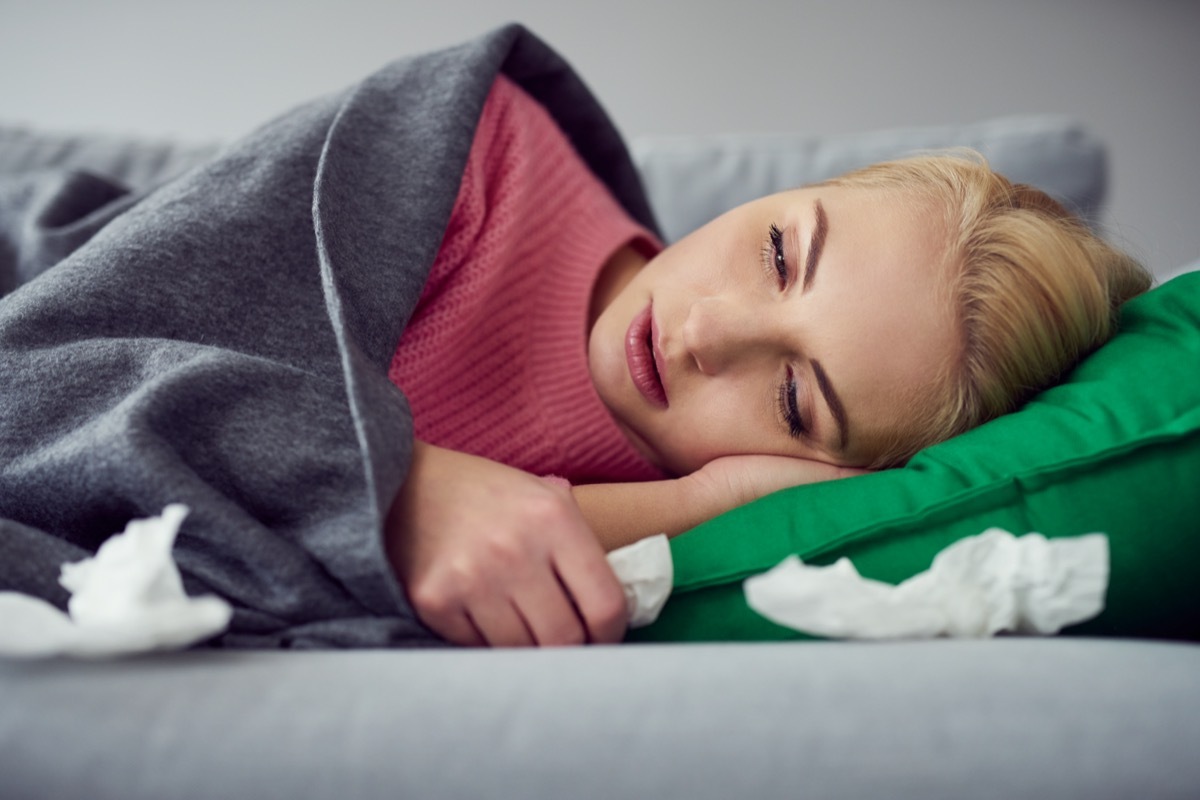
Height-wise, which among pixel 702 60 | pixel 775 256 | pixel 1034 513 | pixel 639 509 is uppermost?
pixel 702 60

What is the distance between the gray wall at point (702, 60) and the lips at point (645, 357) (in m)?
1.17

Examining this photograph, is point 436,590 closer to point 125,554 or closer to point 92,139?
point 125,554

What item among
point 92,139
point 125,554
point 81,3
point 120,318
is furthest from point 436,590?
point 81,3

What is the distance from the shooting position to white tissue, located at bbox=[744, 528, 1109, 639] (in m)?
0.53

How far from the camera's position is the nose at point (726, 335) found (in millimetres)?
799

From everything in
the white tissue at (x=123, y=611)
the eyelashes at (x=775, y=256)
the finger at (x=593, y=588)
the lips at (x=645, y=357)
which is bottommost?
the finger at (x=593, y=588)

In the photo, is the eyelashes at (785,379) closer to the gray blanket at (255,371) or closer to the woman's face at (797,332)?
the woman's face at (797,332)

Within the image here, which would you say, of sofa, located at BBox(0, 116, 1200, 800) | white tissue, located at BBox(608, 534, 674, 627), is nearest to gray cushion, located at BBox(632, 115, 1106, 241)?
white tissue, located at BBox(608, 534, 674, 627)

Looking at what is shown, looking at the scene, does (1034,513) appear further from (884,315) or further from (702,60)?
(702,60)

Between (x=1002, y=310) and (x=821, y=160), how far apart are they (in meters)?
0.68

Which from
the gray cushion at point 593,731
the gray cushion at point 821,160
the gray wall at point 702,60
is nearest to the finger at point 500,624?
the gray cushion at point 593,731

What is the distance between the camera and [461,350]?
91 centimetres

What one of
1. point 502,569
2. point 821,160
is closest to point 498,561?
point 502,569

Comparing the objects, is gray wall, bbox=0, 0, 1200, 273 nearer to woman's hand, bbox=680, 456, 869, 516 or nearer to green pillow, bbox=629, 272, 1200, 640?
woman's hand, bbox=680, 456, 869, 516
